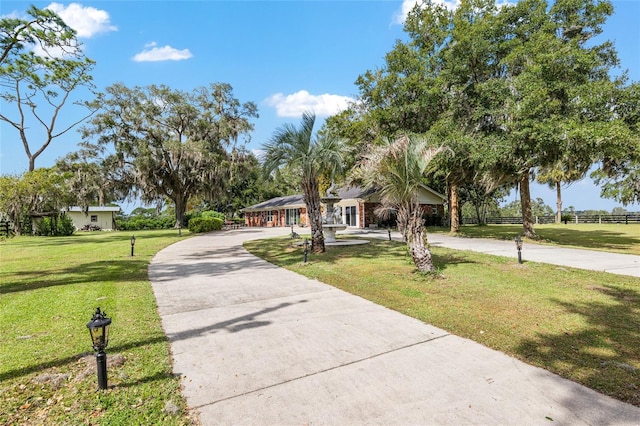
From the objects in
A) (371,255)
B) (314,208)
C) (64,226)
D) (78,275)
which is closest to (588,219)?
(371,255)

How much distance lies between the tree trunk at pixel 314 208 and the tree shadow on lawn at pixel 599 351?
7658 mm

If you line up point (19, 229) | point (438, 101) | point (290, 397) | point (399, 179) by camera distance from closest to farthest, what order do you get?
point (290, 397) → point (399, 179) → point (438, 101) → point (19, 229)

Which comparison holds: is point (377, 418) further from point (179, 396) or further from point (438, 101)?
point (438, 101)

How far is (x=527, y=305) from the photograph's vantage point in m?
5.36

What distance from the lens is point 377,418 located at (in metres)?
2.48

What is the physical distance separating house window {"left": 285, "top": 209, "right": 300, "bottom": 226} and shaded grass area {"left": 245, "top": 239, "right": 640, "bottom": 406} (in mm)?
22793

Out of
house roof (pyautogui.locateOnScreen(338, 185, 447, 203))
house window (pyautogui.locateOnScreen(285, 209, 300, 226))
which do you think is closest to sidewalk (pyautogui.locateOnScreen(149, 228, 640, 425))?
house roof (pyautogui.locateOnScreen(338, 185, 447, 203))

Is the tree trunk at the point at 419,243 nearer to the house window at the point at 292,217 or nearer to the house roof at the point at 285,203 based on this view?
the house roof at the point at 285,203

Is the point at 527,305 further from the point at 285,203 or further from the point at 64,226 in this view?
the point at 64,226

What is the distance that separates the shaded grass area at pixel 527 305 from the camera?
3.37 meters

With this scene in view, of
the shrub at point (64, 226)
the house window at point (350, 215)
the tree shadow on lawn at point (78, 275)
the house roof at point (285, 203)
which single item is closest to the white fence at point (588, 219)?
the house window at point (350, 215)

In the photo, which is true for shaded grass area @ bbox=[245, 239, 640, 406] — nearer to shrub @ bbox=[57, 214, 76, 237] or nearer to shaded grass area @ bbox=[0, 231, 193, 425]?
shaded grass area @ bbox=[0, 231, 193, 425]

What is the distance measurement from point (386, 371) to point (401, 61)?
18.9 m

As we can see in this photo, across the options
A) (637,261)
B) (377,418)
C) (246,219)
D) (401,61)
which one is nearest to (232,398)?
(377,418)
